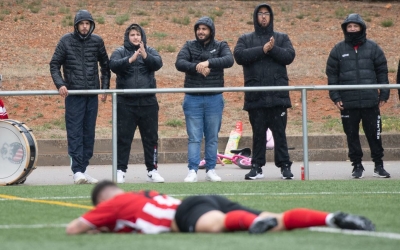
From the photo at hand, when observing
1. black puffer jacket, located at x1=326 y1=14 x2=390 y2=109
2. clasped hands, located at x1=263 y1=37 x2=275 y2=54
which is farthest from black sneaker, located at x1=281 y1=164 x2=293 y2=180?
clasped hands, located at x1=263 y1=37 x2=275 y2=54

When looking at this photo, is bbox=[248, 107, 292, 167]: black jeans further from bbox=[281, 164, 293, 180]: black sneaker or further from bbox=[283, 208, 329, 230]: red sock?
bbox=[283, 208, 329, 230]: red sock

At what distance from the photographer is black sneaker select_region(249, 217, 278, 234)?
709cm

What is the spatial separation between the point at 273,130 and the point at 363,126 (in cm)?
133

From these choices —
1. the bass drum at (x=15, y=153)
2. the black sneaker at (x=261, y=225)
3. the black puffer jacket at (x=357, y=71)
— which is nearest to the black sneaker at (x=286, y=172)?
the black puffer jacket at (x=357, y=71)

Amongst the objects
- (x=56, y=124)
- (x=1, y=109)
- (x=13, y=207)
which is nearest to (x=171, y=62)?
(x=56, y=124)

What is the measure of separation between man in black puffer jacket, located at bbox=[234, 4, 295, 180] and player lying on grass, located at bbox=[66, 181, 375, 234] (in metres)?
6.56

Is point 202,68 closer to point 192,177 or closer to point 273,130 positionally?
point 273,130

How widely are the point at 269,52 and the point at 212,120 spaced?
1.26 meters

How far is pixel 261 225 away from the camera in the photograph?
→ 709 cm

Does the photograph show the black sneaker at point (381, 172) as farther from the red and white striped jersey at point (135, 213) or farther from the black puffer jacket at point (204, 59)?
the red and white striped jersey at point (135, 213)

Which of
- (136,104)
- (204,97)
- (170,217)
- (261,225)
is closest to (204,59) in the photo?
(204,97)

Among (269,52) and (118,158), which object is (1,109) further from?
(269,52)

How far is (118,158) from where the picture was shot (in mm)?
13914

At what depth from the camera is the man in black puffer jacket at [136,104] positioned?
13805mm
